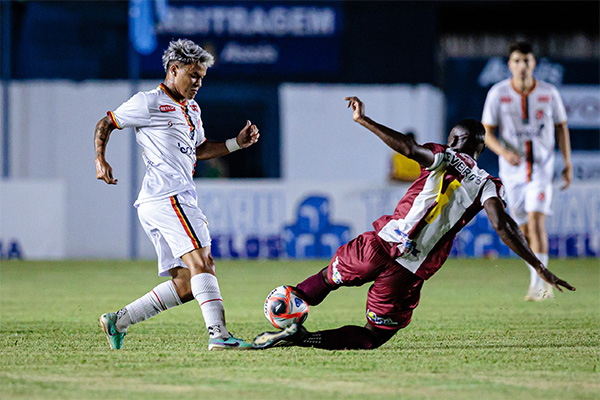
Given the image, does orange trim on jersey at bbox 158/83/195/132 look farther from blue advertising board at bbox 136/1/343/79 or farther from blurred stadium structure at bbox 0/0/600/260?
blue advertising board at bbox 136/1/343/79

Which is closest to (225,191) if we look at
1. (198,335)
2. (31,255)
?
(31,255)

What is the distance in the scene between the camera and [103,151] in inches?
222

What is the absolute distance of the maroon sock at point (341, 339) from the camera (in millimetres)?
5496

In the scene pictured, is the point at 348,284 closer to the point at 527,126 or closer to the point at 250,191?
the point at 527,126

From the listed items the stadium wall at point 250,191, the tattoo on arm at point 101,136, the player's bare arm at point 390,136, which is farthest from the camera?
the stadium wall at point 250,191

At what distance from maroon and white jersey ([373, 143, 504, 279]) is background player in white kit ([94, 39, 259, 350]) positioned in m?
1.04

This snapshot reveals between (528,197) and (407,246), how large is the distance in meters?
4.36

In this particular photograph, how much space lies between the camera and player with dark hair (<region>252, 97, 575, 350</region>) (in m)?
5.48

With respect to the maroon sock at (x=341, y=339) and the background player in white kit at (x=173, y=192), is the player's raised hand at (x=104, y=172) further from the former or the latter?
the maroon sock at (x=341, y=339)

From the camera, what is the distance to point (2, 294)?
33.4 ft

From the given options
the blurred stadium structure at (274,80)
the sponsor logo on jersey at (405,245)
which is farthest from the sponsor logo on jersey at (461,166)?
the blurred stadium structure at (274,80)

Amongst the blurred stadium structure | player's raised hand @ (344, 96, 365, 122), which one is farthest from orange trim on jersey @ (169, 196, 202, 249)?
the blurred stadium structure

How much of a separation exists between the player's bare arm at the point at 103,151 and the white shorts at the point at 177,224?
0.93ft

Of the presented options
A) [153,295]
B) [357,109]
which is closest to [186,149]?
[153,295]
